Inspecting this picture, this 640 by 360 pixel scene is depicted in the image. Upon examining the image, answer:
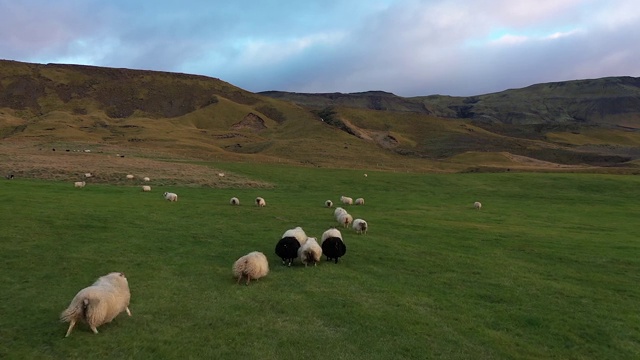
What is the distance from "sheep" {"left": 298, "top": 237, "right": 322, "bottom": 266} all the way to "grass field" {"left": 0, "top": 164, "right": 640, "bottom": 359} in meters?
0.38

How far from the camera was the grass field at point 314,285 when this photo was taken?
944 centimetres

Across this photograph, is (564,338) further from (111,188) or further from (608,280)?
(111,188)

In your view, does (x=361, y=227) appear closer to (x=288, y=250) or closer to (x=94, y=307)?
(x=288, y=250)

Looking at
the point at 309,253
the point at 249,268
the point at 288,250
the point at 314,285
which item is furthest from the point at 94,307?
the point at 309,253

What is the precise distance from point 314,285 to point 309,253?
2411 millimetres

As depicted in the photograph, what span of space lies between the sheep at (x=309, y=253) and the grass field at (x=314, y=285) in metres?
0.38

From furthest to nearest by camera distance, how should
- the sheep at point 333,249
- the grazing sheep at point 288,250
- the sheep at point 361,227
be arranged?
the sheep at point 361,227
the sheep at point 333,249
the grazing sheep at point 288,250

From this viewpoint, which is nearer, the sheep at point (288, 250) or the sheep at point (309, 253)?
the sheep at point (309, 253)

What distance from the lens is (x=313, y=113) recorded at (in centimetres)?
15625

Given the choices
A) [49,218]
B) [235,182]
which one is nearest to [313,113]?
[235,182]

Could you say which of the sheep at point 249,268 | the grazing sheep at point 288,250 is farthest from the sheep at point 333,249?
the sheep at point 249,268

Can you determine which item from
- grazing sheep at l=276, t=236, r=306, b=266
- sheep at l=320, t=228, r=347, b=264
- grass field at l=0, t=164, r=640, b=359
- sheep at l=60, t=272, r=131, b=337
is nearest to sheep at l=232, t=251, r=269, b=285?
grass field at l=0, t=164, r=640, b=359

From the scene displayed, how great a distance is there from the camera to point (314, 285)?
13109 mm

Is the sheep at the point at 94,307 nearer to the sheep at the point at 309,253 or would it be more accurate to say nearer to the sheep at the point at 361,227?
the sheep at the point at 309,253
